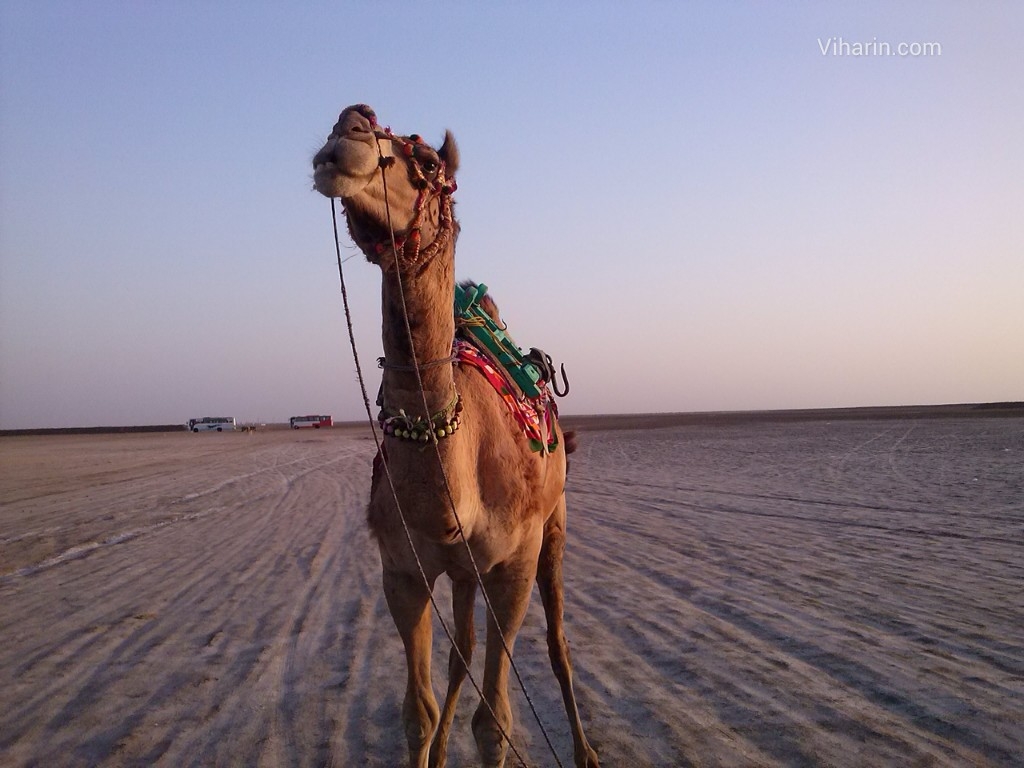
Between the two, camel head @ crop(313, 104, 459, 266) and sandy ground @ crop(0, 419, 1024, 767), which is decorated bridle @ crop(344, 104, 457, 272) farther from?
sandy ground @ crop(0, 419, 1024, 767)

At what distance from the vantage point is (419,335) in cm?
286

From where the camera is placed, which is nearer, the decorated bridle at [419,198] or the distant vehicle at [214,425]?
the decorated bridle at [419,198]

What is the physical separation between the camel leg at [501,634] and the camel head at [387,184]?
68.7 inches

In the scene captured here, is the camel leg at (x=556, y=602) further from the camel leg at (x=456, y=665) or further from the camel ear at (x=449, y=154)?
the camel ear at (x=449, y=154)

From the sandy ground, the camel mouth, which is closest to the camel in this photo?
the camel mouth

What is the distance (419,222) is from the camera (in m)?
2.63

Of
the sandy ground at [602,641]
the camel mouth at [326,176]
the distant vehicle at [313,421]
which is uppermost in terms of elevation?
the distant vehicle at [313,421]

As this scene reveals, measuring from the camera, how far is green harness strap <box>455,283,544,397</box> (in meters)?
4.36

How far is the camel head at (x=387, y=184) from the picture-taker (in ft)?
7.25

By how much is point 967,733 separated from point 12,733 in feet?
18.4

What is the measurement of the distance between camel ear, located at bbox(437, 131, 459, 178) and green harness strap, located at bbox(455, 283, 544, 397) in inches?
63.1

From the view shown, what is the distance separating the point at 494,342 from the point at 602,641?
3.06 metres

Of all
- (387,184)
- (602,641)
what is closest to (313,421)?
(602,641)

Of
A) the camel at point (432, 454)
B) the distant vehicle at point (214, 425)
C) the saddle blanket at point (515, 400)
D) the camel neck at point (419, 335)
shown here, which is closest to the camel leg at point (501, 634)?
the camel at point (432, 454)
